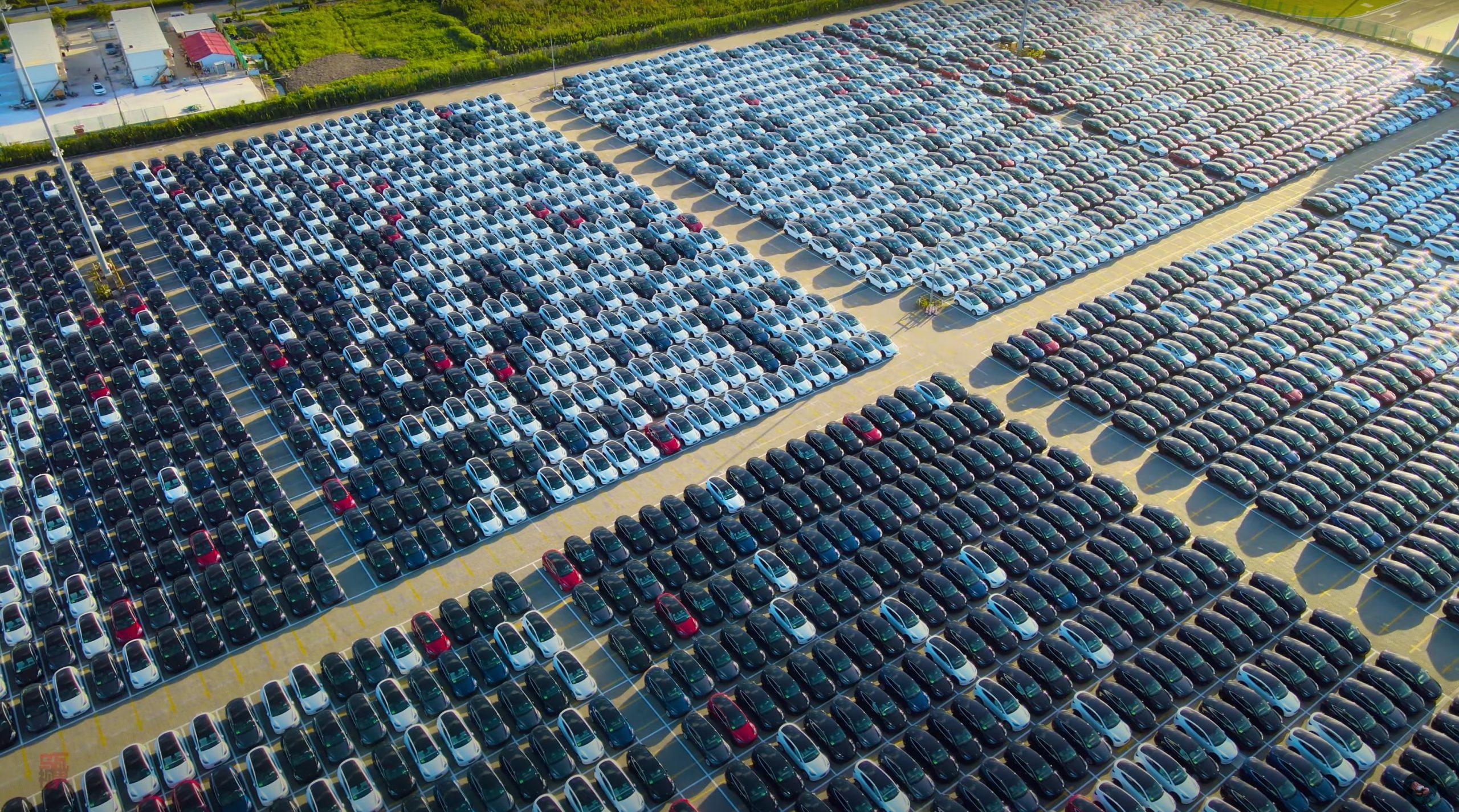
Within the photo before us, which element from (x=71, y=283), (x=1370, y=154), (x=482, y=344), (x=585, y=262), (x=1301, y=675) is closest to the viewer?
(x=1301, y=675)

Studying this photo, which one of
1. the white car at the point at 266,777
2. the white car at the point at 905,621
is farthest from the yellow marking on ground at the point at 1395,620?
the white car at the point at 266,777

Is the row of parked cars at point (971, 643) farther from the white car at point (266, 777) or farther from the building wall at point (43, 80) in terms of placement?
the building wall at point (43, 80)

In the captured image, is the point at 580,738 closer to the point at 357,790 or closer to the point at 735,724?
the point at 735,724

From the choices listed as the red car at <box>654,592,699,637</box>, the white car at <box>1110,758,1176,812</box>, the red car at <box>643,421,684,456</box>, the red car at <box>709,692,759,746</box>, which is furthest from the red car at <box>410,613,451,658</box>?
the white car at <box>1110,758,1176,812</box>

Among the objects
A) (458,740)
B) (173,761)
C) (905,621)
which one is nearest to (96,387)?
(173,761)

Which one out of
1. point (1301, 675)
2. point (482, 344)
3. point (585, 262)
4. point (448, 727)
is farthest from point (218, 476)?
point (1301, 675)

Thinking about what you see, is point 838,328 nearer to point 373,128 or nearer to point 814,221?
point 814,221
